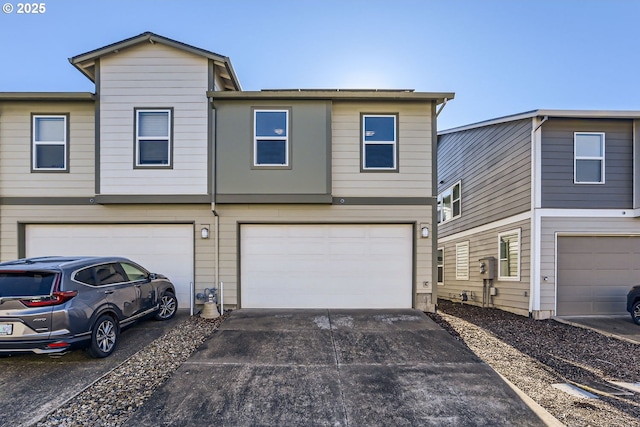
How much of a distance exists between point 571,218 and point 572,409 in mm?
6395

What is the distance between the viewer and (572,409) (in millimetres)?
4023

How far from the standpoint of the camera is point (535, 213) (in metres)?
8.87

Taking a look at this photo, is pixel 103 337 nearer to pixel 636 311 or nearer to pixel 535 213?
pixel 535 213

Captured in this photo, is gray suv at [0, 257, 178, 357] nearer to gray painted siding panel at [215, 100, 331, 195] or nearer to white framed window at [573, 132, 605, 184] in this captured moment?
gray painted siding panel at [215, 100, 331, 195]

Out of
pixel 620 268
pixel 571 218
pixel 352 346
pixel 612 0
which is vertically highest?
pixel 612 0

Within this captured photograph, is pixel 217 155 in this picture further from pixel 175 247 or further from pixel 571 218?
pixel 571 218

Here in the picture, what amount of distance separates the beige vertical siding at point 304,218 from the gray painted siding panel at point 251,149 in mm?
546

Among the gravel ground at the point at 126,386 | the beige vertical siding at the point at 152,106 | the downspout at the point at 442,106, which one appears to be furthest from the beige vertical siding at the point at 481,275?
the beige vertical siding at the point at 152,106

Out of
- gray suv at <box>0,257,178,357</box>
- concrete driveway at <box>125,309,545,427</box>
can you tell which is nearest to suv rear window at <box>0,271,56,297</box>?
gray suv at <box>0,257,178,357</box>

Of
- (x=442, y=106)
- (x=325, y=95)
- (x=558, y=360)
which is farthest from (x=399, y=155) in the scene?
(x=558, y=360)

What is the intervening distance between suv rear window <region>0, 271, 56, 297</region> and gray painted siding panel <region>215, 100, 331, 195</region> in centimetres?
431

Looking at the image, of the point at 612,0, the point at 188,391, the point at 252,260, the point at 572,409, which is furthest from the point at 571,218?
the point at 188,391
